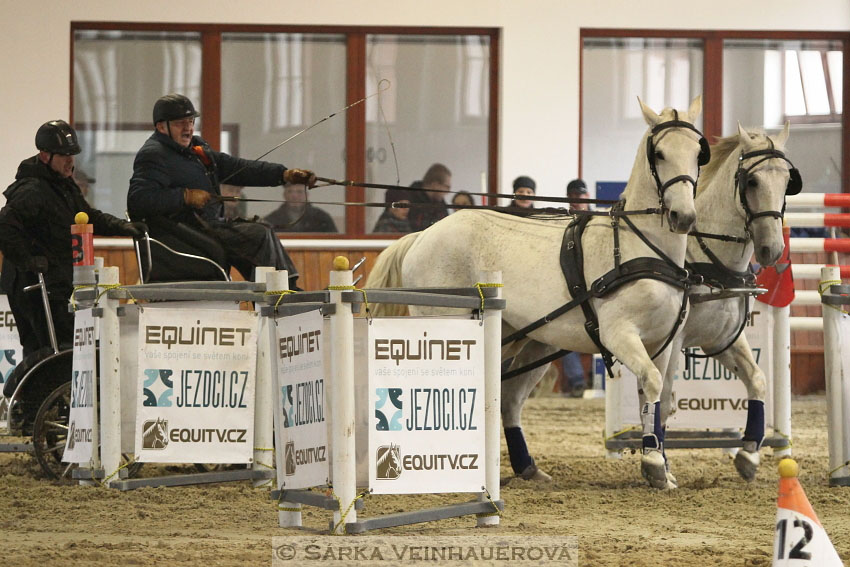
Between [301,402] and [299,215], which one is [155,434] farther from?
[299,215]

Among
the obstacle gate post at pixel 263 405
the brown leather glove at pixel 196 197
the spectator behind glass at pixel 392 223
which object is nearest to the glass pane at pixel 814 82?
the spectator behind glass at pixel 392 223

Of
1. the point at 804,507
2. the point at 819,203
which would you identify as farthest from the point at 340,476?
the point at 819,203

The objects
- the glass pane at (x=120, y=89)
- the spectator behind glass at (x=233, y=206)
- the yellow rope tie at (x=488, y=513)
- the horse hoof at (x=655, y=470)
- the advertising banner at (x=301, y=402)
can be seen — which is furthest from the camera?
the glass pane at (x=120, y=89)

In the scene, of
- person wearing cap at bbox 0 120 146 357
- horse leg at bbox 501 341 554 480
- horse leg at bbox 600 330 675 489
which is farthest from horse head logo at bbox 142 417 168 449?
horse leg at bbox 600 330 675 489

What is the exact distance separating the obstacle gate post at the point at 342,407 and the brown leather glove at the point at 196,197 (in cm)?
276

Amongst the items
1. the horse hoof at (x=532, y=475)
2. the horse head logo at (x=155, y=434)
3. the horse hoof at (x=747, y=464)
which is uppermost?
the horse head logo at (x=155, y=434)

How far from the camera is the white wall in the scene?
13.3 m

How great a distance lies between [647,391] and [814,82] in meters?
8.67

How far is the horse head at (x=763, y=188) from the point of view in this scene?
282 inches

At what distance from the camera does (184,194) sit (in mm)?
7617

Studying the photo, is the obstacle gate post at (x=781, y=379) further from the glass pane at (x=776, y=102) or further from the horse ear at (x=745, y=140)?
the glass pane at (x=776, y=102)

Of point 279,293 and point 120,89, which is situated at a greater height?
point 120,89

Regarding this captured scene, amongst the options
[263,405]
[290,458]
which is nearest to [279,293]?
[290,458]

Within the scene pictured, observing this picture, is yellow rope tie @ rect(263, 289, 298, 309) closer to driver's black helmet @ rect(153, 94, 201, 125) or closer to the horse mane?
driver's black helmet @ rect(153, 94, 201, 125)
